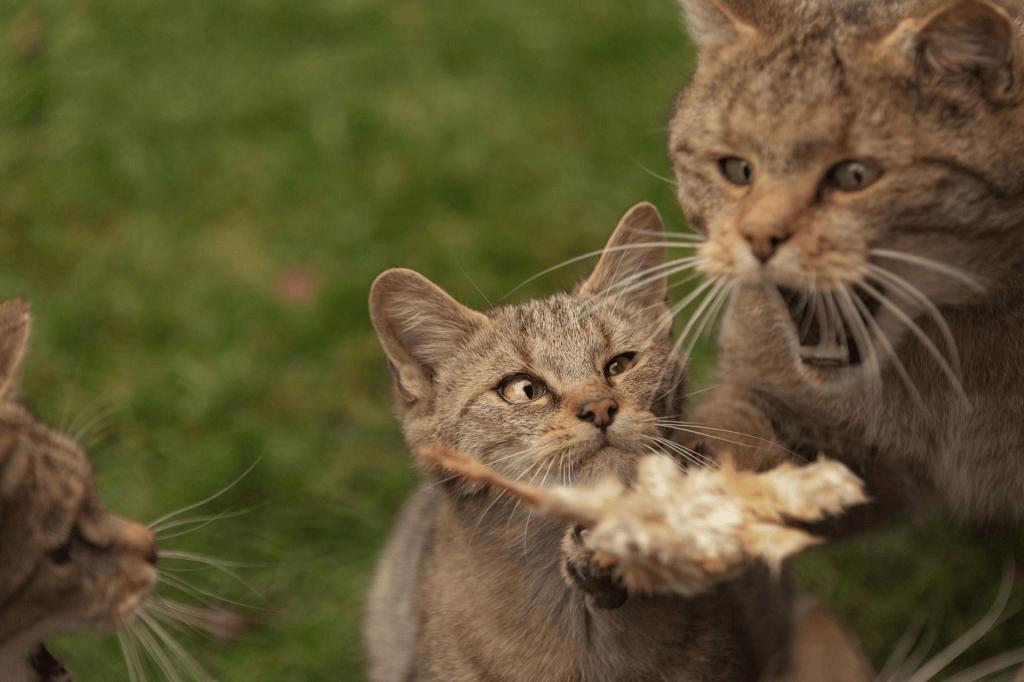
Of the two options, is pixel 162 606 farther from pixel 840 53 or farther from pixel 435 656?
pixel 840 53

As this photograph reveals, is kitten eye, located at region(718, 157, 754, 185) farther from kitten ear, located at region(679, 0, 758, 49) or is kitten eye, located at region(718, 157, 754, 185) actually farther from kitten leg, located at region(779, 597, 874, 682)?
kitten leg, located at region(779, 597, 874, 682)

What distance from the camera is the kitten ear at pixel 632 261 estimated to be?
130 inches

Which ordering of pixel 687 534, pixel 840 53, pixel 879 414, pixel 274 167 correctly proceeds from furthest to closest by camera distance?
pixel 274 167 → pixel 879 414 → pixel 840 53 → pixel 687 534

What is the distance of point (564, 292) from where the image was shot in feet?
11.5

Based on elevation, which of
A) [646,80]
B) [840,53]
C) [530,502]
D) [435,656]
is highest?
[840,53]

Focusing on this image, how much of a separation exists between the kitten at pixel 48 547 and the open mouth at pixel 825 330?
1718mm

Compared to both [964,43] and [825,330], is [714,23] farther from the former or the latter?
[825,330]

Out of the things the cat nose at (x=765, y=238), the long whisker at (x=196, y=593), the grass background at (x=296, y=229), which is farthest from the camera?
the grass background at (x=296, y=229)

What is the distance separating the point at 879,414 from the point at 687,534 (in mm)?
1096

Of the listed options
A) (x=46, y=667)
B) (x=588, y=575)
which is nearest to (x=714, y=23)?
(x=588, y=575)

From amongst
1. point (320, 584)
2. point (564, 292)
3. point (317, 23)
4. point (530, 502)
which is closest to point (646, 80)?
point (317, 23)

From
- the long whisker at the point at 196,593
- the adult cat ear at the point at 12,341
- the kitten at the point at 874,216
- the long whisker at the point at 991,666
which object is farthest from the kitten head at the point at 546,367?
the long whisker at the point at 991,666

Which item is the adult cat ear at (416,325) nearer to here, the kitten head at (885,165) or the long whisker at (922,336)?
the kitten head at (885,165)

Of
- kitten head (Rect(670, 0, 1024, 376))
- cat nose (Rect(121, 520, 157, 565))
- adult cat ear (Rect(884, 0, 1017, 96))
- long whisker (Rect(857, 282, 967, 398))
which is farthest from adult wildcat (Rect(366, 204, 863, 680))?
adult cat ear (Rect(884, 0, 1017, 96))
